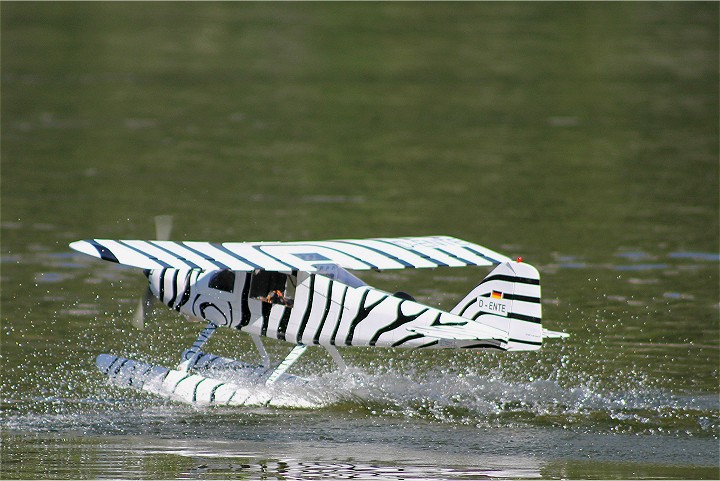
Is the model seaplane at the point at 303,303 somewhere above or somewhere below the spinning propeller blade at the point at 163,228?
below

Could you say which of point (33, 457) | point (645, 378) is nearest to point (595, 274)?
point (645, 378)

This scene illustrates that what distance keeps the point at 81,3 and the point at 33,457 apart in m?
60.9

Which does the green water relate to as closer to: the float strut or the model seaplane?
the model seaplane

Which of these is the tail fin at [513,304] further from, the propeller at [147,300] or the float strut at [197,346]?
the propeller at [147,300]

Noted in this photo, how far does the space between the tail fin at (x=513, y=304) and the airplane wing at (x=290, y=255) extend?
1.46 ft

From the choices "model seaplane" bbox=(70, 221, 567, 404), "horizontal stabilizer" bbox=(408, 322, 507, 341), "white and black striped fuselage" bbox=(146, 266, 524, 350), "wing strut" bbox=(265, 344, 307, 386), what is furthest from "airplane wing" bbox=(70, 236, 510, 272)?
"wing strut" bbox=(265, 344, 307, 386)

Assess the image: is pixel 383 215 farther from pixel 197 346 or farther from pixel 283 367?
pixel 283 367

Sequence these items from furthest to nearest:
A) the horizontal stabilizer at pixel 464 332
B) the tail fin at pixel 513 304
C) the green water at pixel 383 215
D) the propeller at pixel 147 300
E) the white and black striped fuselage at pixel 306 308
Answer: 1. the propeller at pixel 147 300
2. the white and black striped fuselage at pixel 306 308
3. the tail fin at pixel 513 304
4. the horizontal stabilizer at pixel 464 332
5. the green water at pixel 383 215

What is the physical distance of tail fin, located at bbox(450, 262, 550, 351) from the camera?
13.8 meters

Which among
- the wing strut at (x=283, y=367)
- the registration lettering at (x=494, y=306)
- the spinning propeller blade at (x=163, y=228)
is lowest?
the wing strut at (x=283, y=367)

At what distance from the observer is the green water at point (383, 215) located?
13.1m

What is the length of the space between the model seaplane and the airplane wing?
0.01 metres

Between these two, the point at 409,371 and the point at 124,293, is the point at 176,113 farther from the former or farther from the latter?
the point at 409,371

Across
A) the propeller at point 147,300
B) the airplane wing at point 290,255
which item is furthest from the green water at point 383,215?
the airplane wing at point 290,255
